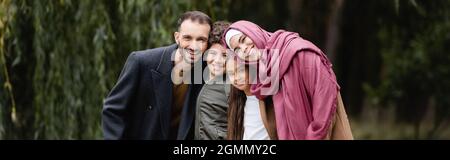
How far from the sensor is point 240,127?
3.89m

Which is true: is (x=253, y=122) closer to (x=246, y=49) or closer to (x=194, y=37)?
(x=246, y=49)

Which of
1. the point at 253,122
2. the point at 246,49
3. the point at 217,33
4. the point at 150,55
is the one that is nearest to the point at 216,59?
the point at 217,33

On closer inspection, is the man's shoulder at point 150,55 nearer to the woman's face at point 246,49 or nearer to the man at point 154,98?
the man at point 154,98

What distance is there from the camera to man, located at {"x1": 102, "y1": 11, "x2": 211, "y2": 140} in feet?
13.9

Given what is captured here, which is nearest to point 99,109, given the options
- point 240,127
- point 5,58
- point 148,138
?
point 5,58

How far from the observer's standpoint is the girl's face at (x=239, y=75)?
3.79 meters

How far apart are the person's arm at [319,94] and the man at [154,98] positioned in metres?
0.74

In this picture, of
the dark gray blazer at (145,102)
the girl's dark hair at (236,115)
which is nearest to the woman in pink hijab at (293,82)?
the girl's dark hair at (236,115)

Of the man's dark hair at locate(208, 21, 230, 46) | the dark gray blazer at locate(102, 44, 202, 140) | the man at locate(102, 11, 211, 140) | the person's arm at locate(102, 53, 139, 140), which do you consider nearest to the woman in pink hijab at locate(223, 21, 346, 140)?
the man's dark hair at locate(208, 21, 230, 46)

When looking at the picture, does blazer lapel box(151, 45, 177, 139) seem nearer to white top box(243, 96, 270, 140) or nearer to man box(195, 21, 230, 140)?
man box(195, 21, 230, 140)

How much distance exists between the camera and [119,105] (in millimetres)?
4250

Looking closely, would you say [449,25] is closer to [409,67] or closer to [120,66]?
[409,67]
